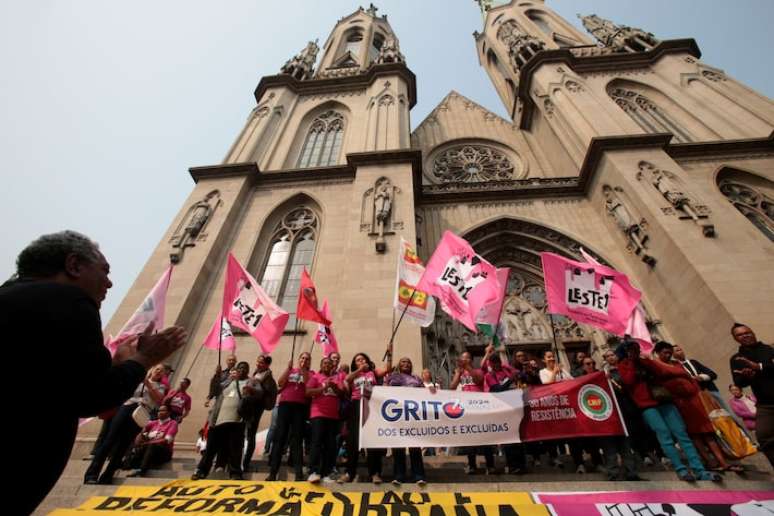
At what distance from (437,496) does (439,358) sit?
5.68 metres

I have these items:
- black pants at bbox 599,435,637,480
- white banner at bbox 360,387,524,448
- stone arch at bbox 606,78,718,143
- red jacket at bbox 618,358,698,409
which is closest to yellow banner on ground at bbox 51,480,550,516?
white banner at bbox 360,387,524,448

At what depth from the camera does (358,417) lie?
4.67 meters

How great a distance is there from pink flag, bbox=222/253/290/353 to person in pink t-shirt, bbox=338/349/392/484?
165 centimetres

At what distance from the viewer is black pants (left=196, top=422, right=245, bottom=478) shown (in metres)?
4.58

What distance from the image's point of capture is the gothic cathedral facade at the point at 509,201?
343 inches

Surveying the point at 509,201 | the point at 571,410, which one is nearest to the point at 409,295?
the point at 571,410

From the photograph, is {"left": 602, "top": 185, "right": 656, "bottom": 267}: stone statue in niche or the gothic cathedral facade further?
{"left": 602, "top": 185, "right": 656, "bottom": 267}: stone statue in niche

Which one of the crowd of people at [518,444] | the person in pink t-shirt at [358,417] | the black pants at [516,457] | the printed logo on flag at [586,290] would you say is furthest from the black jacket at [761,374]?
the person in pink t-shirt at [358,417]

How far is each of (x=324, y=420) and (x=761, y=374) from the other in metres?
4.84

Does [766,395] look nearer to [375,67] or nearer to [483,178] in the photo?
[483,178]

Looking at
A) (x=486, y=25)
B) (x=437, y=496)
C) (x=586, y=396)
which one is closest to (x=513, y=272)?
(x=586, y=396)

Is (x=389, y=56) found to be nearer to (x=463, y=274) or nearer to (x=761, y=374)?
(x=463, y=274)

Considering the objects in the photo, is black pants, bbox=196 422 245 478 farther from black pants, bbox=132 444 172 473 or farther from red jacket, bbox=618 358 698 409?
red jacket, bbox=618 358 698 409

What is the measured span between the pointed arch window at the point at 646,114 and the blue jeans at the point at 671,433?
13.8 metres
